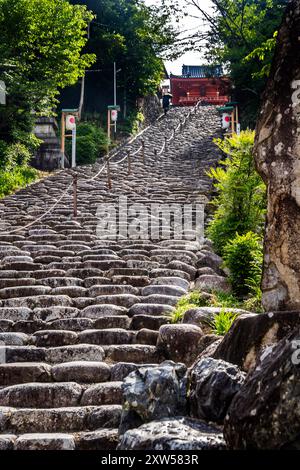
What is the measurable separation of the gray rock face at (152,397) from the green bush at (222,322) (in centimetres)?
145

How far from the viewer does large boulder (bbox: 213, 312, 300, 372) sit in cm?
382

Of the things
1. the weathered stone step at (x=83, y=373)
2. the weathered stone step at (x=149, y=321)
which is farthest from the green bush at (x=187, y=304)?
the weathered stone step at (x=83, y=373)

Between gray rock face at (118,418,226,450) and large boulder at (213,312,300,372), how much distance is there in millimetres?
602

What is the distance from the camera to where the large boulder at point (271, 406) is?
2.88 meters

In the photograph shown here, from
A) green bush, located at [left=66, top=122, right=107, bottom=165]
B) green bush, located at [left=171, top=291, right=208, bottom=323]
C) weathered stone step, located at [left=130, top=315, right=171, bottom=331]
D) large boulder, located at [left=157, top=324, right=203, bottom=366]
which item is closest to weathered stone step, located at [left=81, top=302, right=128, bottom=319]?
weathered stone step, located at [left=130, top=315, right=171, bottom=331]

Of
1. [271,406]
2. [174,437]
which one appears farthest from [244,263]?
[271,406]

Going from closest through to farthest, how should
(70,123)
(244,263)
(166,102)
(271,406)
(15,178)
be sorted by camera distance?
1. (271,406)
2. (244,263)
3. (15,178)
4. (70,123)
5. (166,102)

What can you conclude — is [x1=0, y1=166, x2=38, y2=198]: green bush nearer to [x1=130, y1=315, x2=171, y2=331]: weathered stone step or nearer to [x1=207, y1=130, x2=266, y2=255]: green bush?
[x1=207, y1=130, x2=266, y2=255]: green bush

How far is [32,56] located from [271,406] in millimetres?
17859

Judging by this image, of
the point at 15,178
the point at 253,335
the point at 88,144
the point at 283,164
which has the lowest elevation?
the point at 253,335

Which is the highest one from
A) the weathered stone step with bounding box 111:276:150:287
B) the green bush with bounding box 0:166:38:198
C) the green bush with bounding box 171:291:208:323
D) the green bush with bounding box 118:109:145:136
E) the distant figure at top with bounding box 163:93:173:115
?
the distant figure at top with bounding box 163:93:173:115

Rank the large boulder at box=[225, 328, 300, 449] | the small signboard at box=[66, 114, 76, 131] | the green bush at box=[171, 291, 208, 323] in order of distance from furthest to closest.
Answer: the small signboard at box=[66, 114, 76, 131] → the green bush at box=[171, 291, 208, 323] → the large boulder at box=[225, 328, 300, 449]

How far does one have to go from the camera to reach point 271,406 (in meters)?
2.95

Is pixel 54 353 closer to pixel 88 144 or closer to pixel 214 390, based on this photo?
pixel 214 390
